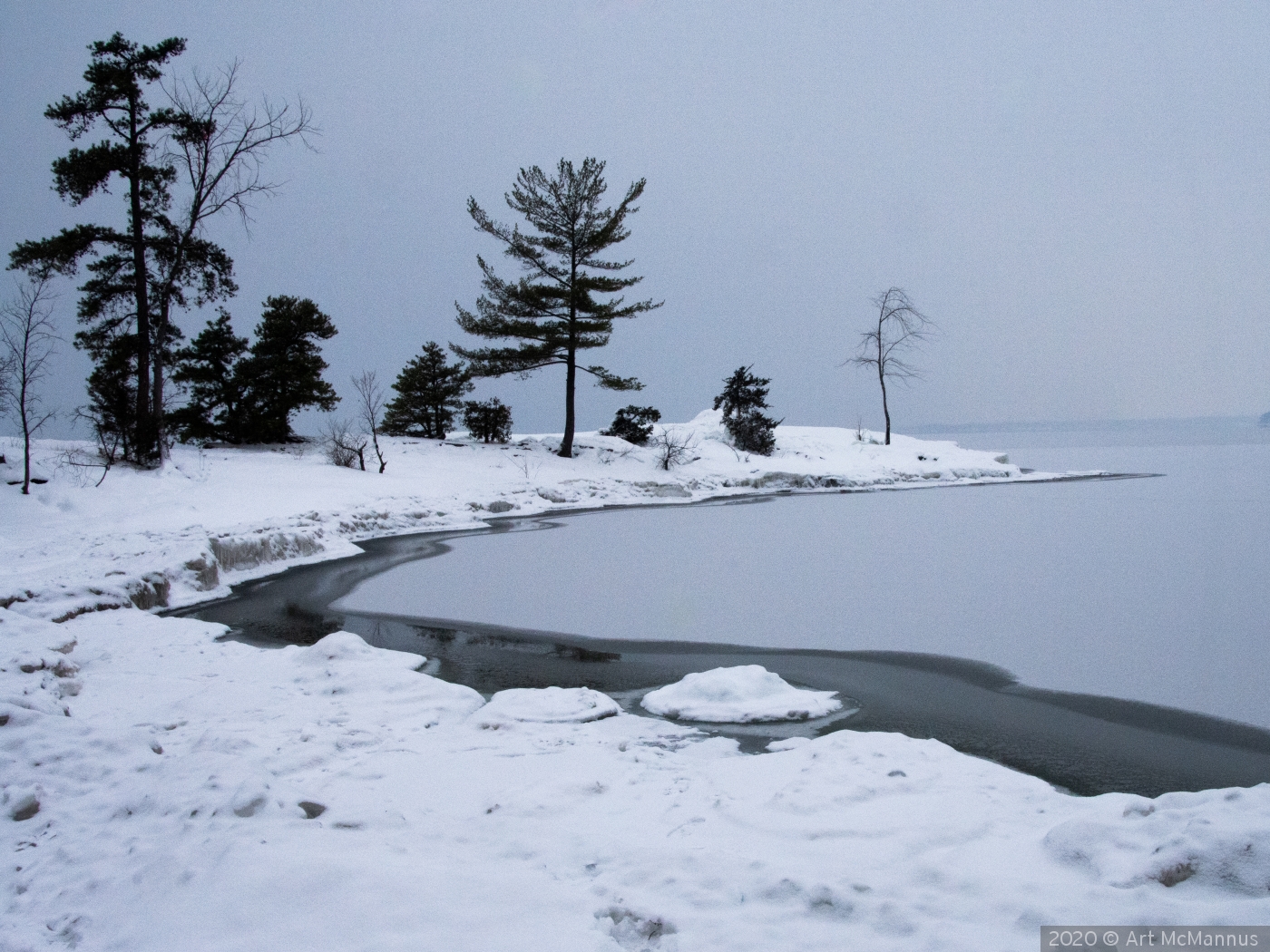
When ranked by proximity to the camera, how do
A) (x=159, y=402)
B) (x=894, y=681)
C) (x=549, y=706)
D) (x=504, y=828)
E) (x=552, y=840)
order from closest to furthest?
(x=552, y=840), (x=504, y=828), (x=549, y=706), (x=894, y=681), (x=159, y=402)

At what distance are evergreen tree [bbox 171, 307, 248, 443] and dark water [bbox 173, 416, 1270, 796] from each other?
13.8 meters

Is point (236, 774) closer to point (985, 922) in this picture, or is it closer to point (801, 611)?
point (985, 922)

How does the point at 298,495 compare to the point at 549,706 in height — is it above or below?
above

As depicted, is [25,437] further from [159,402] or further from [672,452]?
[672,452]

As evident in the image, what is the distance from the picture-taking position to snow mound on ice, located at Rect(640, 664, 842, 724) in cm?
443

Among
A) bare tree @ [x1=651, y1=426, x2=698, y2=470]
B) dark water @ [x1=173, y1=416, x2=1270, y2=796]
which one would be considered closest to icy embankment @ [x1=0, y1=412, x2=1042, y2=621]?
bare tree @ [x1=651, y1=426, x2=698, y2=470]

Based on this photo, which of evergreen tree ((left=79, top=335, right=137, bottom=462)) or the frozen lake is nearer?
the frozen lake

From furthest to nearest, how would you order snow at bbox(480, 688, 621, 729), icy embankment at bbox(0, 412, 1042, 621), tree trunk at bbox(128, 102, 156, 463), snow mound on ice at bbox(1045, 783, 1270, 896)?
tree trunk at bbox(128, 102, 156, 463)
icy embankment at bbox(0, 412, 1042, 621)
snow at bbox(480, 688, 621, 729)
snow mound on ice at bbox(1045, 783, 1270, 896)

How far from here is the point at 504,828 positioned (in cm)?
297

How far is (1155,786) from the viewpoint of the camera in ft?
11.1

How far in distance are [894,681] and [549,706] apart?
7.69 feet

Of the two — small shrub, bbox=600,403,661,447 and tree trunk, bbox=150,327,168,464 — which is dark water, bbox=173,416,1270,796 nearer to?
tree trunk, bbox=150,327,168,464

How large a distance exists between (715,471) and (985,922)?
22349 mm

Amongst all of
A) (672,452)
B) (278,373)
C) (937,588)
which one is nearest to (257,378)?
(278,373)
